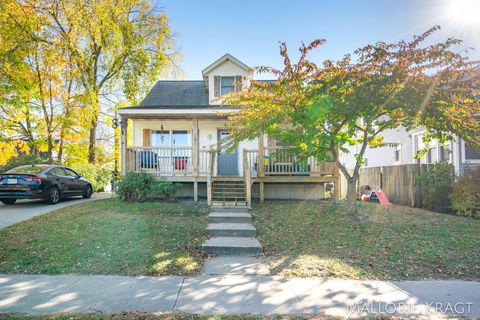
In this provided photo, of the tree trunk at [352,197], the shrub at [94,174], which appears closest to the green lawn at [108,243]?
the tree trunk at [352,197]

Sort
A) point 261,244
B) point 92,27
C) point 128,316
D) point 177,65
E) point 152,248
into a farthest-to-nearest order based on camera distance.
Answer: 1. point 177,65
2. point 92,27
3. point 261,244
4. point 152,248
5. point 128,316

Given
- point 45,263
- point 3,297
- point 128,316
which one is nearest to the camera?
point 128,316

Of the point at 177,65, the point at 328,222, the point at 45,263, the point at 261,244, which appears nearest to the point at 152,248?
the point at 45,263

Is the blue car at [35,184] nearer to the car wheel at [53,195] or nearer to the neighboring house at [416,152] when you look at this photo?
the car wheel at [53,195]

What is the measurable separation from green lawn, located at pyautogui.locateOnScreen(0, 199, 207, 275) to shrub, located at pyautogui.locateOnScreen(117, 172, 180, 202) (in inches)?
54.5

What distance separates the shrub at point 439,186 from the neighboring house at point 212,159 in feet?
10.8

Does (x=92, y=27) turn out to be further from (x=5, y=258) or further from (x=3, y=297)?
(x=3, y=297)

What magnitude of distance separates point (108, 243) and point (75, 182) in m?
7.03

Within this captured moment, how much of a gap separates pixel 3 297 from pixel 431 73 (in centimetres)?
837

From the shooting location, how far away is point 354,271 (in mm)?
4273

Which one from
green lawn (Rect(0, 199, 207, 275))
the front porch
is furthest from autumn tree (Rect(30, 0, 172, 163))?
green lawn (Rect(0, 199, 207, 275))

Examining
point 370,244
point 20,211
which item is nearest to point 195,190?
point 20,211

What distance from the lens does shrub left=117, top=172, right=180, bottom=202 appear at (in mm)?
9506

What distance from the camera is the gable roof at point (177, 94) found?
1312cm
